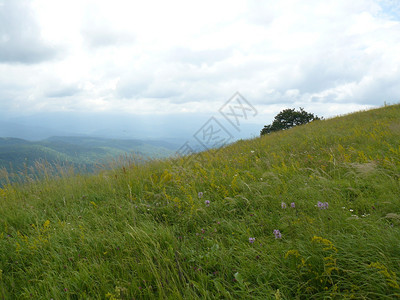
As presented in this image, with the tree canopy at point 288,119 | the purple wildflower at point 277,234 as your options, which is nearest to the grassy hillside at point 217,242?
the purple wildflower at point 277,234

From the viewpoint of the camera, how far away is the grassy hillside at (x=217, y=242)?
73.7 inches

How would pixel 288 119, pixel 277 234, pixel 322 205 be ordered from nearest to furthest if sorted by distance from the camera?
pixel 277 234 → pixel 322 205 → pixel 288 119

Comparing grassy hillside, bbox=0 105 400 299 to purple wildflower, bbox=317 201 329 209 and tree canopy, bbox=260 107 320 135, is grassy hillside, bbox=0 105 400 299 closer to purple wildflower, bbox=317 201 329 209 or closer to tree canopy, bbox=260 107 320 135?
purple wildflower, bbox=317 201 329 209

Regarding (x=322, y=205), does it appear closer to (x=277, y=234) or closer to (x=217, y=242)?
(x=277, y=234)

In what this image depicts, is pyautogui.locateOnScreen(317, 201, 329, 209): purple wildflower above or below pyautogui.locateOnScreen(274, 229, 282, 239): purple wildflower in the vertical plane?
above

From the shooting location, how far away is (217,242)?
8.16ft

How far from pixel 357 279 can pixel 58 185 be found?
5.93 meters

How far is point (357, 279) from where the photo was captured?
1.76 m

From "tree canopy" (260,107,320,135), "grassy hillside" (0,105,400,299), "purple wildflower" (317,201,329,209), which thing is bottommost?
"grassy hillside" (0,105,400,299)

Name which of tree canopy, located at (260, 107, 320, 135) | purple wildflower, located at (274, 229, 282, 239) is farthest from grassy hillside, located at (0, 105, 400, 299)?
tree canopy, located at (260, 107, 320, 135)

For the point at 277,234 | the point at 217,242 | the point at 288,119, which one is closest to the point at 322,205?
the point at 277,234

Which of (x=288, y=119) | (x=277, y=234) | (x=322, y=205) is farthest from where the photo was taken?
(x=288, y=119)

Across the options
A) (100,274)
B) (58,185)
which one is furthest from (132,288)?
(58,185)

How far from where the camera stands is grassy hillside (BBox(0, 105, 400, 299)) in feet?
6.14
